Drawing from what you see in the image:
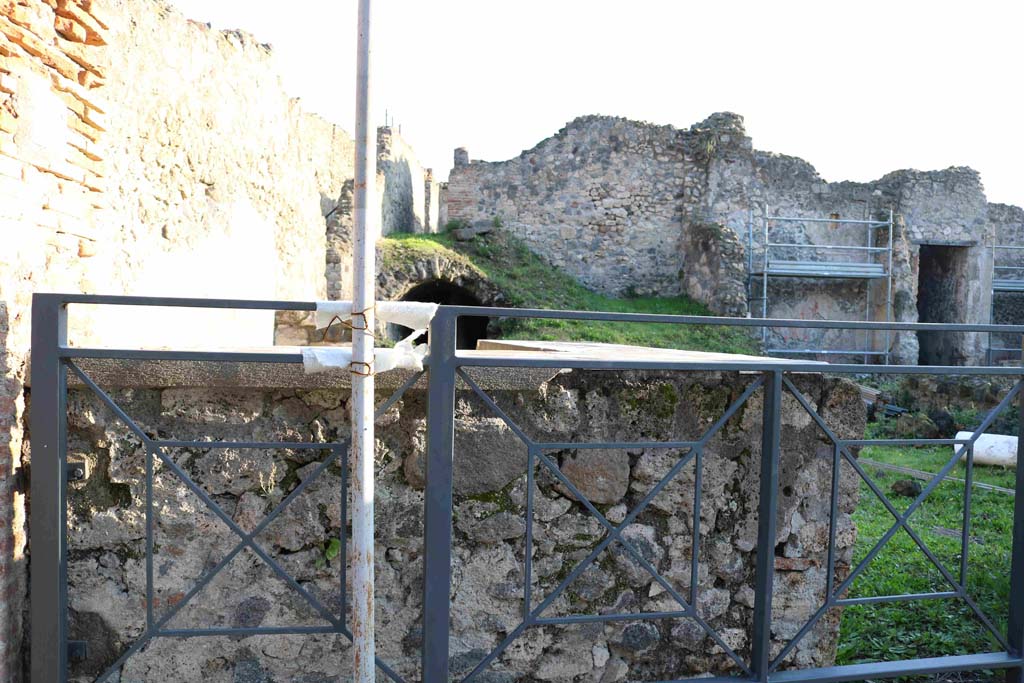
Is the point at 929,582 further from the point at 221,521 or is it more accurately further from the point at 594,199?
the point at 594,199

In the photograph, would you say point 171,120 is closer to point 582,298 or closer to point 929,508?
point 929,508

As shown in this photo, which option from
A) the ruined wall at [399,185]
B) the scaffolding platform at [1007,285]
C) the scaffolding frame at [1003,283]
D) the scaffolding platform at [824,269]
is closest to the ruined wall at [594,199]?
the ruined wall at [399,185]

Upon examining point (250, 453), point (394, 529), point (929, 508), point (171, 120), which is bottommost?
point (929, 508)

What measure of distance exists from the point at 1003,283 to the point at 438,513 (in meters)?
19.3

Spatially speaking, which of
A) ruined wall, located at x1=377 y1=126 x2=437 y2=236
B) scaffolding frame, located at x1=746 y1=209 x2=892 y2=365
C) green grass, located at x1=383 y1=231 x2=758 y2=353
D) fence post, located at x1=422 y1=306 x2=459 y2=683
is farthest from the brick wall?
scaffolding frame, located at x1=746 y1=209 x2=892 y2=365

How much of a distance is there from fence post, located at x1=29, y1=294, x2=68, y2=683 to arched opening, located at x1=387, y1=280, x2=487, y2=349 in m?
11.8

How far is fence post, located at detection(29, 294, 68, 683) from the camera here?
2.61 metres

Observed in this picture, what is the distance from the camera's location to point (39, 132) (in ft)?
9.17

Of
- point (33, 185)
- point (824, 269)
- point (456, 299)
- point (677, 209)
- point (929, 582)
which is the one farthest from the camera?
point (677, 209)

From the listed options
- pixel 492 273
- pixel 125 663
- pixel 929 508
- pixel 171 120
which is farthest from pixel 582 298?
pixel 125 663

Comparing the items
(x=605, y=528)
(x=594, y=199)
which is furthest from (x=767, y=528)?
(x=594, y=199)

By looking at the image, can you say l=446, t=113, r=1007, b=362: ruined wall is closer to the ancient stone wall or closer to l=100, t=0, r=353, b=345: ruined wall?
the ancient stone wall

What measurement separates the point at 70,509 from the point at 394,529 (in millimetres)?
1165

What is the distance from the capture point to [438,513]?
2.79m
